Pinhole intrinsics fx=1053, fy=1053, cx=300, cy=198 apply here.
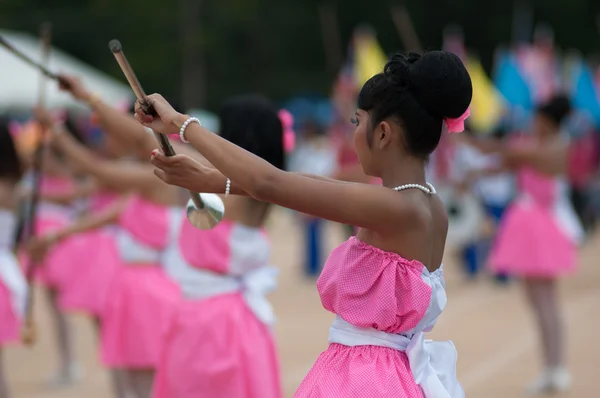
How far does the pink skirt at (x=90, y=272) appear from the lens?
7934 mm

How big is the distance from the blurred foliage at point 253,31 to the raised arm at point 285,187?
34.2 m

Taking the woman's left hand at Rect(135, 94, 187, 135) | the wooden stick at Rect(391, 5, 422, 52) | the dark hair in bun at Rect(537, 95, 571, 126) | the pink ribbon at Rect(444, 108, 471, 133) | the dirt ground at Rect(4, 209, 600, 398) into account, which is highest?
the wooden stick at Rect(391, 5, 422, 52)

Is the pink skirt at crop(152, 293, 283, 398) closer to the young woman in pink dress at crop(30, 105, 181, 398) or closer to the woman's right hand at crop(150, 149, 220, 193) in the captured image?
the young woman in pink dress at crop(30, 105, 181, 398)

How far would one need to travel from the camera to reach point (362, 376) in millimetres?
3188

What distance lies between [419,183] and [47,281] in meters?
5.93

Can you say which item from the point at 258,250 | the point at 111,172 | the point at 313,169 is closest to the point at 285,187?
the point at 258,250

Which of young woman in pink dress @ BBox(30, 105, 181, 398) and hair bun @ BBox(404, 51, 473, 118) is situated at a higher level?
hair bun @ BBox(404, 51, 473, 118)

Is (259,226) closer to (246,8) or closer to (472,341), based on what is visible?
(472,341)

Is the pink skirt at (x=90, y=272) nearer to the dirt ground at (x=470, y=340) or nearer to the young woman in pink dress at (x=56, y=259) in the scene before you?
the young woman in pink dress at (x=56, y=259)

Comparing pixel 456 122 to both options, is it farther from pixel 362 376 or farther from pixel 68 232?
pixel 68 232

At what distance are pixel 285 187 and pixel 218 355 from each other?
5.99ft

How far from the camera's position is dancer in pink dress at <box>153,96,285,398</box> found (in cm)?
441

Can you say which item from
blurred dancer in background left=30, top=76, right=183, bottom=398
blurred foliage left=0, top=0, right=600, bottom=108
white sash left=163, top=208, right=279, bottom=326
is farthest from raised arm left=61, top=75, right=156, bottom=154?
blurred foliage left=0, top=0, right=600, bottom=108

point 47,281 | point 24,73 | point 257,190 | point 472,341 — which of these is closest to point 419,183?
point 257,190
